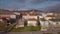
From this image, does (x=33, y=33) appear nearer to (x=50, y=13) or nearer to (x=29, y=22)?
(x=29, y=22)

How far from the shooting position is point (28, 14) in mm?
2307

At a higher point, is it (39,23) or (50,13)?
(50,13)

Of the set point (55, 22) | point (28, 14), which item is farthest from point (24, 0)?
point (55, 22)

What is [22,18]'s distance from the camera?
2.29 metres

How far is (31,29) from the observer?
2242mm

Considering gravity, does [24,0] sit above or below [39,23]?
above

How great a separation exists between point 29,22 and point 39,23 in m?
0.17

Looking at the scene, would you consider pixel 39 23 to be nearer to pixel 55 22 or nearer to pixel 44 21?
pixel 44 21

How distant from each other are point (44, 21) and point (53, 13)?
0.69ft

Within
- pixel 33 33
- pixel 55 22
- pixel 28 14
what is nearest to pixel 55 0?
pixel 55 22

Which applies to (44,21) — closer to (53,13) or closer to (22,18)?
(53,13)

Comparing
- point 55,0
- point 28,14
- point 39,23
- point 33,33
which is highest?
point 55,0

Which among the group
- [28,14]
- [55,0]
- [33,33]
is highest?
[55,0]

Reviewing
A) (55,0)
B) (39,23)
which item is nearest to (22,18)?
(39,23)
